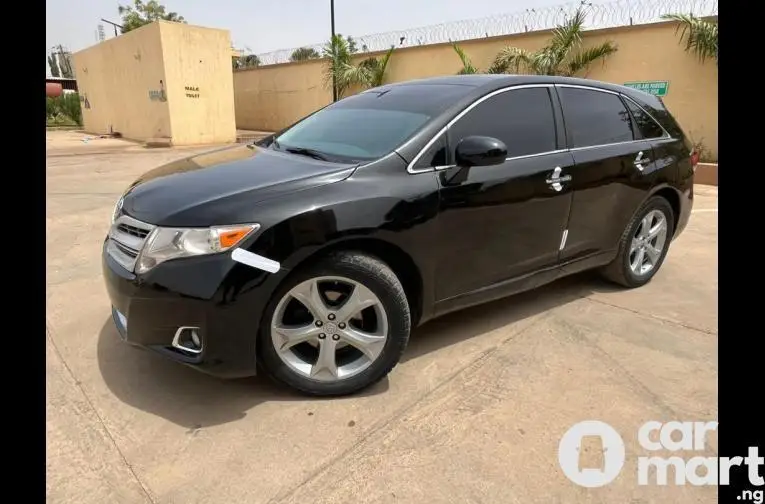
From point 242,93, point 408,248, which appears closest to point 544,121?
point 408,248

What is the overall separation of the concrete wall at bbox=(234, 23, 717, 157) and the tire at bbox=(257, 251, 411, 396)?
426 inches

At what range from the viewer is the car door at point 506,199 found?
291 centimetres

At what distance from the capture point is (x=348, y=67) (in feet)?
59.4

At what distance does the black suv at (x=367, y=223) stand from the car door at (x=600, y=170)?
1 cm

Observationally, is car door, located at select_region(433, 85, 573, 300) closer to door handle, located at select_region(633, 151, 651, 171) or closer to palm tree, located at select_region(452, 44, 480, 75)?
door handle, located at select_region(633, 151, 651, 171)

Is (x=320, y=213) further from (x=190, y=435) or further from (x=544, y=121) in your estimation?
(x=544, y=121)

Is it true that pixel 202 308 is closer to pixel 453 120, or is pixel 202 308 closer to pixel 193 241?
pixel 193 241

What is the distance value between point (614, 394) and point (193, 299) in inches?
85.6

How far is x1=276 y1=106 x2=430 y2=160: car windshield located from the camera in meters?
2.93

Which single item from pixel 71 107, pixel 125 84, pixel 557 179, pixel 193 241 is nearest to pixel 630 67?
pixel 557 179

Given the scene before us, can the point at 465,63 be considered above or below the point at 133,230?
above

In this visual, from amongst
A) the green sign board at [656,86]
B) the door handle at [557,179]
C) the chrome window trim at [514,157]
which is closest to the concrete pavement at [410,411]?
the door handle at [557,179]

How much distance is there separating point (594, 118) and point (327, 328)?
2523 millimetres

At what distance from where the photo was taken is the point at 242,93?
80.0 ft
